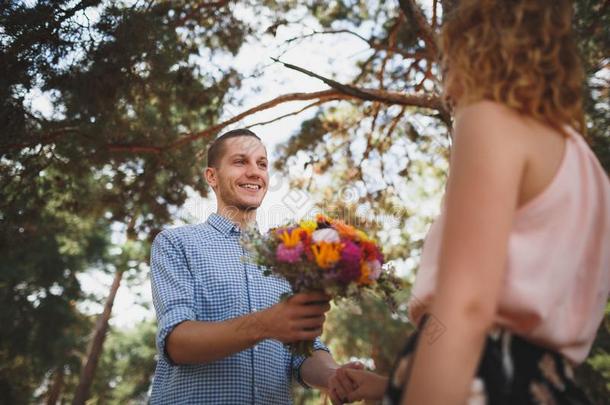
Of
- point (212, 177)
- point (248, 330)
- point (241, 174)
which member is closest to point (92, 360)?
point (212, 177)

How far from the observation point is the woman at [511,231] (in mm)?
1039

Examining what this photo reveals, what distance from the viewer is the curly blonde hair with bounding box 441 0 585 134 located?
1.21 meters

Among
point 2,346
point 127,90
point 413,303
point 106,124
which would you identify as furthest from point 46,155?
point 2,346

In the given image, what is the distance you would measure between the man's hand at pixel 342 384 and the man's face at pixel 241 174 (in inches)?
50.4

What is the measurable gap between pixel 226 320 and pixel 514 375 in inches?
51.9

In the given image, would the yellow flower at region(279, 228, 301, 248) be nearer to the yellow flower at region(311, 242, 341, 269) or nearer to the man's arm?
the yellow flower at region(311, 242, 341, 269)

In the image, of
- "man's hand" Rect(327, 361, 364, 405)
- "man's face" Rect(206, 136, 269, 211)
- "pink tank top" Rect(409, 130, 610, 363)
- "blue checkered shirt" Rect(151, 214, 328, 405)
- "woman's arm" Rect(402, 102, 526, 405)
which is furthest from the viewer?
"man's face" Rect(206, 136, 269, 211)

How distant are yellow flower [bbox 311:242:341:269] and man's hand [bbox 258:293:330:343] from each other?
0.48 ft

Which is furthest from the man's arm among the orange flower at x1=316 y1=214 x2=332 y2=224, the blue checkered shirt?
the orange flower at x1=316 y1=214 x2=332 y2=224

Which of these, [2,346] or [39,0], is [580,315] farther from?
[2,346]

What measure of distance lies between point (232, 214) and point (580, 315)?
2267 mm

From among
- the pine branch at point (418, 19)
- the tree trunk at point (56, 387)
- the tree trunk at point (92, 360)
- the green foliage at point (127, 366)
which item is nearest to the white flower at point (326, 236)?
the pine branch at point (418, 19)

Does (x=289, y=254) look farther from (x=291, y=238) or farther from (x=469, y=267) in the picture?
(x=469, y=267)

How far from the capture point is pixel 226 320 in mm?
2150
